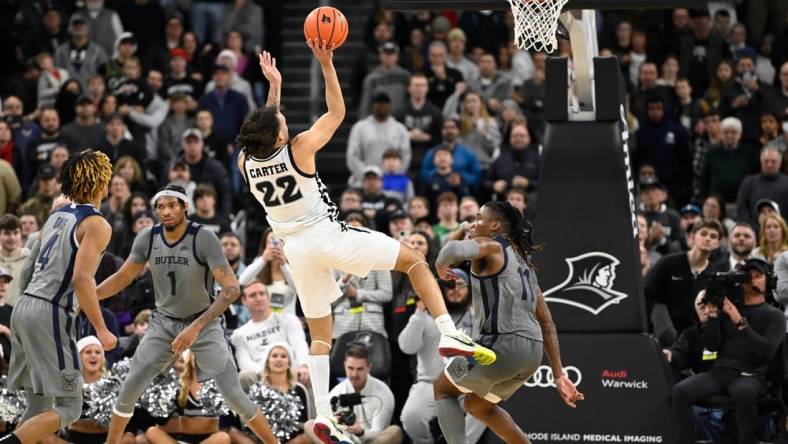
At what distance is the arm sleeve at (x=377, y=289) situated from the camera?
47.2ft

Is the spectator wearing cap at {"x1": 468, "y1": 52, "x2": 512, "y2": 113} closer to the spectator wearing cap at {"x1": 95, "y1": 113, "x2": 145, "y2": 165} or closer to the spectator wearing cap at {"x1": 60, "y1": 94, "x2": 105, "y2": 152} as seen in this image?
the spectator wearing cap at {"x1": 95, "y1": 113, "x2": 145, "y2": 165}

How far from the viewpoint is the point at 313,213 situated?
389 inches

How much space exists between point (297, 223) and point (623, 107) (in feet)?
12.4

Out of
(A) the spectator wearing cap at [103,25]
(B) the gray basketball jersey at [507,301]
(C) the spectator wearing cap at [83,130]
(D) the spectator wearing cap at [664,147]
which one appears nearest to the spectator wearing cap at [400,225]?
(D) the spectator wearing cap at [664,147]

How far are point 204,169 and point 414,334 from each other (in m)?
4.69

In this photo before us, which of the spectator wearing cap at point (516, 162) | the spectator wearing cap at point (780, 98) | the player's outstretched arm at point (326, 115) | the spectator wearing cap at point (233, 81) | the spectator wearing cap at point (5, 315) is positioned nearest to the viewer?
the player's outstretched arm at point (326, 115)

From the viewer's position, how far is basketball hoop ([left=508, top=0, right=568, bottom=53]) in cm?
1122

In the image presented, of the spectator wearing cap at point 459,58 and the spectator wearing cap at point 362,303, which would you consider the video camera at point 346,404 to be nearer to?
the spectator wearing cap at point 362,303

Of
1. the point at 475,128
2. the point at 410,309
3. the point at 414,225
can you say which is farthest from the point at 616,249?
the point at 475,128

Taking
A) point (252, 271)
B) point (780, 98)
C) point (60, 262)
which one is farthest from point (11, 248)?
point (780, 98)

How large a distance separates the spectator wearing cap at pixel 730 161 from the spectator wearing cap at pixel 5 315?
8027 millimetres

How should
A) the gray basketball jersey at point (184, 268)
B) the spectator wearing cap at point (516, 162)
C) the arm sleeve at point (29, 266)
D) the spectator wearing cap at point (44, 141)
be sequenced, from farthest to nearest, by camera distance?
1. the spectator wearing cap at point (44, 141)
2. the spectator wearing cap at point (516, 162)
3. the gray basketball jersey at point (184, 268)
4. the arm sleeve at point (29, 266)

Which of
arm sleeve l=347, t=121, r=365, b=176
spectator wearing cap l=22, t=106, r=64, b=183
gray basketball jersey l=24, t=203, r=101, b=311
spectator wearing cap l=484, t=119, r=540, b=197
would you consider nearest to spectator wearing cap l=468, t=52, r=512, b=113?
spectator wearing cap l=484, t=119, r=540, b=197

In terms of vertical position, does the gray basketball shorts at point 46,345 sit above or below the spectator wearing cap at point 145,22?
below
